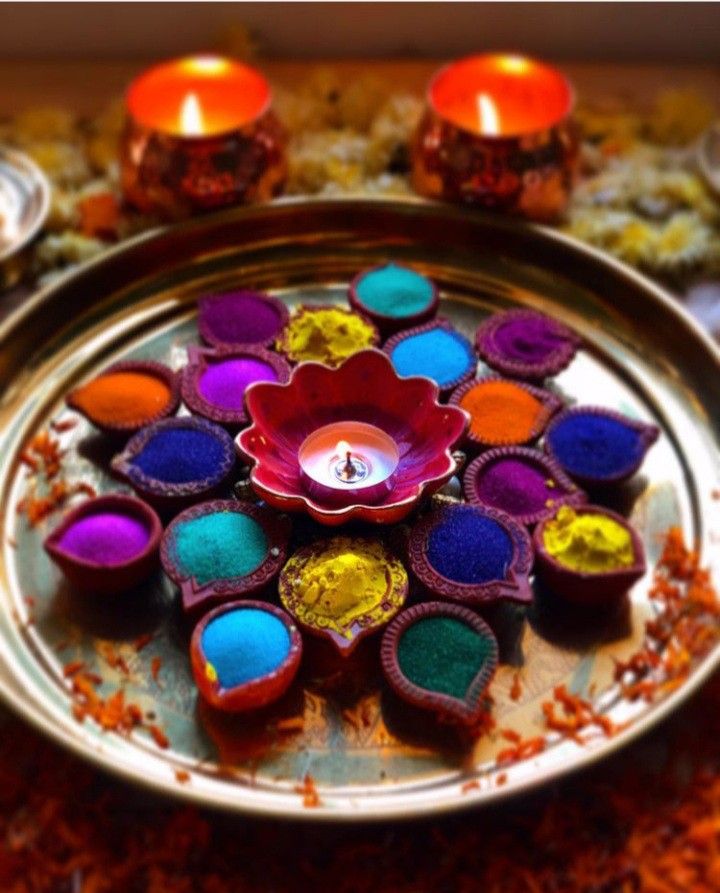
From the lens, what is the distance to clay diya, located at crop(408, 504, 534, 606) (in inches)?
40.3

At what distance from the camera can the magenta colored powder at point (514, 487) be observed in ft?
3.62

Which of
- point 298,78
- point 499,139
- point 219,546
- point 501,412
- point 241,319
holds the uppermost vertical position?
point 298,78

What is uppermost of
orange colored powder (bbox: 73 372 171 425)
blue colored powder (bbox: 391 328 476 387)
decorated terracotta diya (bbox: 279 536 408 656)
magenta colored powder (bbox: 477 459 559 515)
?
blue colored powder (bbox: 391 328 476 387)

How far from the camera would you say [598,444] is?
1.16 metres

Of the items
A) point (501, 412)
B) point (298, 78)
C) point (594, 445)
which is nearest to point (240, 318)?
point (501, 412)

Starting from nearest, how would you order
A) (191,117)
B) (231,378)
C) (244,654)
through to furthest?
Answer: (244,654), (231,378), (191,117)

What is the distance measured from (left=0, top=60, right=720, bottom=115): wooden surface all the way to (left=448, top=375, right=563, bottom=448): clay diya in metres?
0.75

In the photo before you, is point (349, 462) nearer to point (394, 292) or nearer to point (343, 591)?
point (343, 591)

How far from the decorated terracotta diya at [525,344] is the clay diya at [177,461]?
0.33m

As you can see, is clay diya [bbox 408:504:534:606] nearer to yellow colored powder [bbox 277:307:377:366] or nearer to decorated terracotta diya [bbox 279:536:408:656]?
decorated terracotta diya [bbox 279:536:408:656]

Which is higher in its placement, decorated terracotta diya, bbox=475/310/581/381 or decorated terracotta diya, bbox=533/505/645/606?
decorated terracotta diya, bbox=475/310/581/381

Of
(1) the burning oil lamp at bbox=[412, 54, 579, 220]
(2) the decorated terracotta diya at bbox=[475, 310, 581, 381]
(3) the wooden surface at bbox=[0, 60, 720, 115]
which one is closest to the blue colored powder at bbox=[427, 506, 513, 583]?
(2) the decorated terracotta diya at bbox=[475, 310, 581, 381]

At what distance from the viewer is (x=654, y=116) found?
168cm

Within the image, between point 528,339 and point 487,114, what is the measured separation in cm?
47
